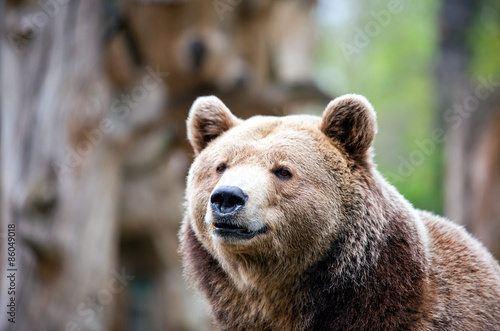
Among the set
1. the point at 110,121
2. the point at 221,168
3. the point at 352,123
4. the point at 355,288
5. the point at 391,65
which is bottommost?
the point at 355,288

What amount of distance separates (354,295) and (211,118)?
1921mm

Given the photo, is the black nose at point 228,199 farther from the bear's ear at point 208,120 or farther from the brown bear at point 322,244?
the bear's ear at point 208,120

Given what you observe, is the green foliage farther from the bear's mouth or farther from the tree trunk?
the bear's mouth

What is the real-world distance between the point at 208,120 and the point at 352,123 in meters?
1.28

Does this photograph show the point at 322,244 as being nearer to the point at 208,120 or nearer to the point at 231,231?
the point at 231,231

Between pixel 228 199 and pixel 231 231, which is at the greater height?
pixel 228 199

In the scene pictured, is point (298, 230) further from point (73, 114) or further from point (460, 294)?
point (73, 114)

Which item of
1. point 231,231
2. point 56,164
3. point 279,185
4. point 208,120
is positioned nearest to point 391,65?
point 56,164

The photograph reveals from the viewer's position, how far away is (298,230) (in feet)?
13.7

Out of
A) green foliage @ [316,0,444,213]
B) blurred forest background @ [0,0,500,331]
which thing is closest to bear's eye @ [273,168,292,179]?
blurred forest background @ [0,0,500,331]

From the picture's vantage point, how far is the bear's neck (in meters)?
4.02

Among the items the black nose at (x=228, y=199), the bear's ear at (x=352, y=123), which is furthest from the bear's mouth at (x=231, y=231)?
the bear's ear at (x=352, y=123)

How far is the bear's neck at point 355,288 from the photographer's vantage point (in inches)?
158

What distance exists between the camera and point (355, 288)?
4074 mm
